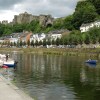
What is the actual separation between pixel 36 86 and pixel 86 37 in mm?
113484

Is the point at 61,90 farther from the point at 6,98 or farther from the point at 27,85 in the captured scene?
the point at 6,98

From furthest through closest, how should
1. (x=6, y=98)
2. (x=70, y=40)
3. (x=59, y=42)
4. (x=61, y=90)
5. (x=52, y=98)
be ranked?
(x=59, y=42)
(x=70, y=40)
(x=61, y=90)
(x=52, y=98)
(x=6, y=98)

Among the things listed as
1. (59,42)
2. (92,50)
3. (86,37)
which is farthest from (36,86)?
(59,42)

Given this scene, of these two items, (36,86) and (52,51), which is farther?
(52,51)

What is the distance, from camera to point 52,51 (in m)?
156

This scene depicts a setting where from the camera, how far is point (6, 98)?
82.1 feet

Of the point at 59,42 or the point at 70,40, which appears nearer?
the point at 70,40

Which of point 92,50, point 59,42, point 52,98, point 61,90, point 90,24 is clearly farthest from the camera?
point 90,24

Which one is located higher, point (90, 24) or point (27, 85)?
point (90, 24)

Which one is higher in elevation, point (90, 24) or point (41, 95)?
point (90, 24)

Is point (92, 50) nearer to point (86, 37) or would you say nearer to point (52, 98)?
point (86, 37)

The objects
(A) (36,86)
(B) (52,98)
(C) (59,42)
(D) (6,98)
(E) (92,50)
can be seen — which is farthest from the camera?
(C) (59,42)

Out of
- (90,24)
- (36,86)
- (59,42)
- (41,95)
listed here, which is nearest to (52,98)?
(41,95)

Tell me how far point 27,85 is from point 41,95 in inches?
273
